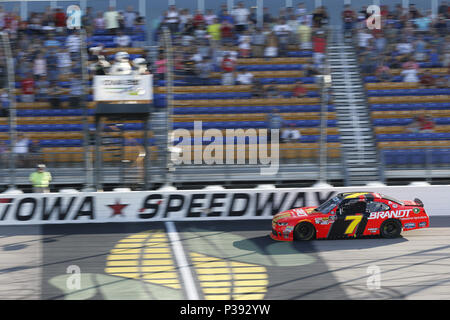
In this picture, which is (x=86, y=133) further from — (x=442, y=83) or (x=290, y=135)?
(x=442, y=83)

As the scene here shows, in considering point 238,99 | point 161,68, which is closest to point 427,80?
point 238,99

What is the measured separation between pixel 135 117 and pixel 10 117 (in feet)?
13.1

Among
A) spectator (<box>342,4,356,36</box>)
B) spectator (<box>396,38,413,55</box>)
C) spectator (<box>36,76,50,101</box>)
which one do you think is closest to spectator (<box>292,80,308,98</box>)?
Result: spectator (<box>396,38,413,55</box>)

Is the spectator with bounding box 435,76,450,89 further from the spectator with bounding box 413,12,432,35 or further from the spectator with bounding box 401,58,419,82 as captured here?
the spectator with bounding box 413,12,432,35

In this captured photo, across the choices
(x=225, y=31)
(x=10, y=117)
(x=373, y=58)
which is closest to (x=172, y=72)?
(x=225, y=31)

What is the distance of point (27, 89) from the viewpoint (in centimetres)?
1878

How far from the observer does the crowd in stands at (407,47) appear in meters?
20.4

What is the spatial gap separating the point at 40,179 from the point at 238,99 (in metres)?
6.64

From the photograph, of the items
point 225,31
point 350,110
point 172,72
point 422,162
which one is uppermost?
point 225,31

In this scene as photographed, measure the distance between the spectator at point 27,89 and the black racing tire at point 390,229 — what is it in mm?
11322

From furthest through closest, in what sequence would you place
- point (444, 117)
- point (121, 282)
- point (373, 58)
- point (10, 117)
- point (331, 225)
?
point (373, 58)
point (444, 117)
point (10, 117)
point (331, 225)
point (121, 282)

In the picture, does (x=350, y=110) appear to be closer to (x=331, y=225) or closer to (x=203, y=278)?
(x=331, y=225)

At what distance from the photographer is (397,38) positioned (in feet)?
69.3

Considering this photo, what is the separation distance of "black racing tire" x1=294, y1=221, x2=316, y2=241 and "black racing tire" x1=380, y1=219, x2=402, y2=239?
163cm
